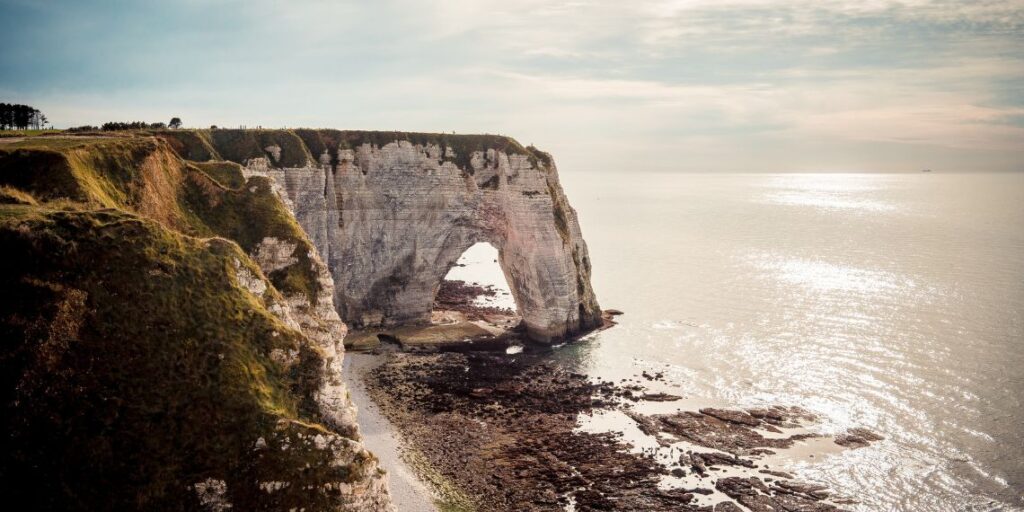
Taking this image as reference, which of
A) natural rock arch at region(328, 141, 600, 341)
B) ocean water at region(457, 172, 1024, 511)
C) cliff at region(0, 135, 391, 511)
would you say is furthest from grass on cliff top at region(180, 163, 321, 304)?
ocean water at region(457, 172, 1024, 511)

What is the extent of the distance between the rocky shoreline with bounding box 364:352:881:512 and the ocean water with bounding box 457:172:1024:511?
8.09ft

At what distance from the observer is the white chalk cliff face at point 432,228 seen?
175 feet

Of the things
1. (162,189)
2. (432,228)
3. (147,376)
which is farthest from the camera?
(432,228)

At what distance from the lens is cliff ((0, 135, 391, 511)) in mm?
17719

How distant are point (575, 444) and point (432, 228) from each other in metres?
27.4

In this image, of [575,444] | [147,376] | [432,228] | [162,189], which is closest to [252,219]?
[162,189]

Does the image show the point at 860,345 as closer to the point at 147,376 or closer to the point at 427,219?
the point at 427,219

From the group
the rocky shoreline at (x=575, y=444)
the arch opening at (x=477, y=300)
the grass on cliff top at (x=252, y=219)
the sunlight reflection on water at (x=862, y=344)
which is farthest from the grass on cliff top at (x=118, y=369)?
the arch opening at (x=477, y=300)

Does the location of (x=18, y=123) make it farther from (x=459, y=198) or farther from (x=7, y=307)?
(x=7, y=307)

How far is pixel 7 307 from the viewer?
1839cm

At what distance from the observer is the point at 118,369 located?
18.9m

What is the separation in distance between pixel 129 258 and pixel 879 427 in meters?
41.2

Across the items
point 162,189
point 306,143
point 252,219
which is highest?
point 306,143

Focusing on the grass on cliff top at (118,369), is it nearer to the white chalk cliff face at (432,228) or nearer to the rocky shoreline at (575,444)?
the rocky shoreline at (575,444)
